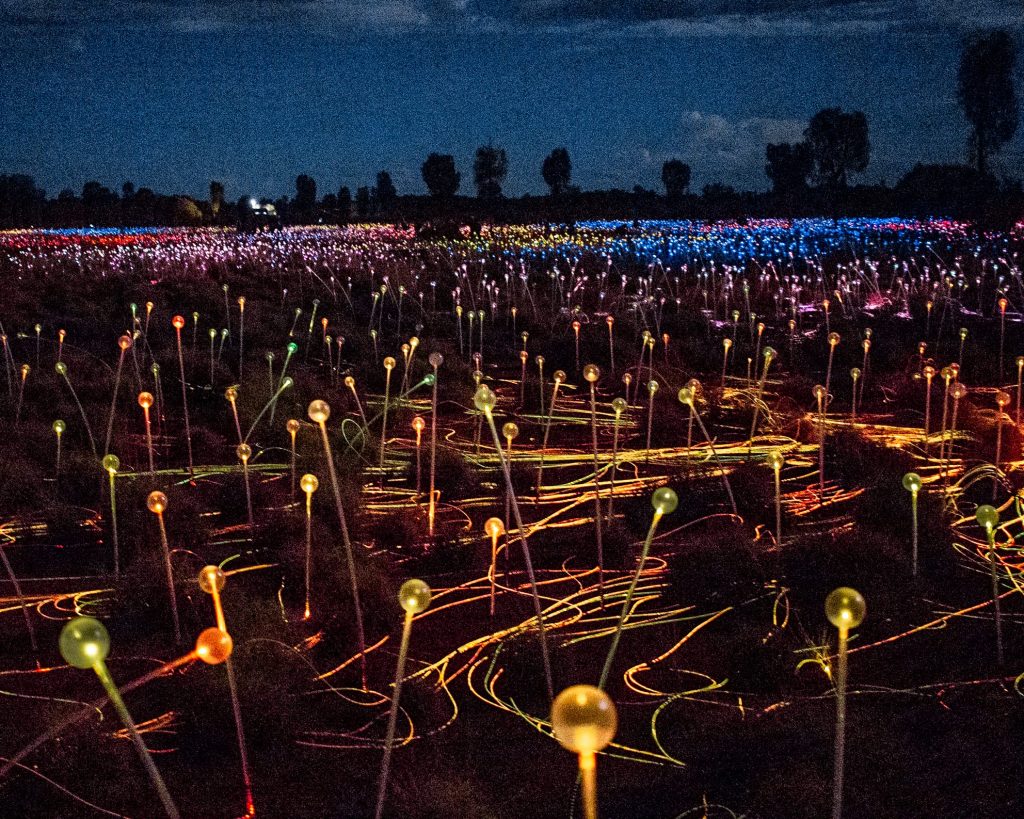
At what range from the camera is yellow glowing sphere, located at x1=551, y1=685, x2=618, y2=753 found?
125cm

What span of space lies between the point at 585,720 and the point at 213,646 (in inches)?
47.8

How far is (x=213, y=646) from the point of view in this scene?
220 centimetres

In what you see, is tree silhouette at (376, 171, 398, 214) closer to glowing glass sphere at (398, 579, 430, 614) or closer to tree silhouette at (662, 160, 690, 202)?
tree silhouette at (662, 160, 690, 202)

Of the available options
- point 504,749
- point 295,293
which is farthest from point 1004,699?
point 295,293

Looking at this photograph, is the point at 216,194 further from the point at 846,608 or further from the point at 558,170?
the point at 846,608

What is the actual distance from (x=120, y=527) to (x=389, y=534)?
4.68 ft

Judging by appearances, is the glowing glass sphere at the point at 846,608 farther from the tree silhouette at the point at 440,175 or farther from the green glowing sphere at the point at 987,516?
the tree silhouette at the point at 440,175

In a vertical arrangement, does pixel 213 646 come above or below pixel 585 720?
below

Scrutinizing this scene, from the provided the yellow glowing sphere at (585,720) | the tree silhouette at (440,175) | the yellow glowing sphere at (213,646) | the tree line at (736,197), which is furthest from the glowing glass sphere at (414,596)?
the tree silhouette at (440,175)

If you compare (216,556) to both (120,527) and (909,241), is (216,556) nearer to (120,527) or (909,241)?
(120,527)

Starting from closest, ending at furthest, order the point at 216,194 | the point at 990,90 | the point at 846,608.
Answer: the point at 846,608
the point at 990,90
the point at 216,194

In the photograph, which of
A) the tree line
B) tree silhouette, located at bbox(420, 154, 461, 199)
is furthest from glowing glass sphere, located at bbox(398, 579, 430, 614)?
tree silhouette, located at bbox(420, 154, 461, 199)

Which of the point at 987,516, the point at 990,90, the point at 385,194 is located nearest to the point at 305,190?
the point at 385,194

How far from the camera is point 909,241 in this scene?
80.6 ft
